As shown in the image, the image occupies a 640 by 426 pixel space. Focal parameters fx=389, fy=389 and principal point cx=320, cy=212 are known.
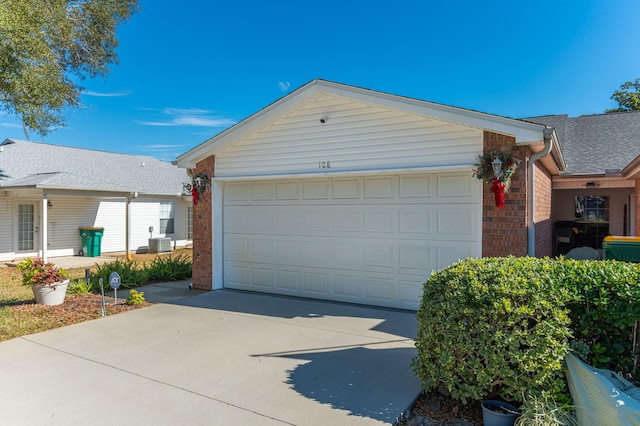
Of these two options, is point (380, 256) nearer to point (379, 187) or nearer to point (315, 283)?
point (379, 187)

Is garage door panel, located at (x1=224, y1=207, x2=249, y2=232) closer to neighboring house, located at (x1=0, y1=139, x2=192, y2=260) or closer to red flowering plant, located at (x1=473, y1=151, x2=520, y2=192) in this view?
red flowering plant, located at (x1=473, y1=151, x2=520, y2=192)

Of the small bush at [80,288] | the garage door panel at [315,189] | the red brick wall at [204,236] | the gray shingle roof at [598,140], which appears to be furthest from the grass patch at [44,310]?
the gray shingle roof at [598,140]

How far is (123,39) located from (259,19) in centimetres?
455

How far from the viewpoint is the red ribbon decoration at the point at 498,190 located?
18.5 ft

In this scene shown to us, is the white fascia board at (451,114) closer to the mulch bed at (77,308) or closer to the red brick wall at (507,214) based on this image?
the red brick wall at (507,214)

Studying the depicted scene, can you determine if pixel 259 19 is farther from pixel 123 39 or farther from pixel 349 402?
pixel 349 402

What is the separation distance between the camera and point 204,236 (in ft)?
29.1

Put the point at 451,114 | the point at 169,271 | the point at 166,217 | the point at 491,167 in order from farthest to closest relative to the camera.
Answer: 1. the point at 166,217
2. the point at 169,271
3. the point at 451,114
4. the point at 491,167

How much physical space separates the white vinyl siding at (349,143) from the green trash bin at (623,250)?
214 centimetres

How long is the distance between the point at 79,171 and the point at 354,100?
1420cm

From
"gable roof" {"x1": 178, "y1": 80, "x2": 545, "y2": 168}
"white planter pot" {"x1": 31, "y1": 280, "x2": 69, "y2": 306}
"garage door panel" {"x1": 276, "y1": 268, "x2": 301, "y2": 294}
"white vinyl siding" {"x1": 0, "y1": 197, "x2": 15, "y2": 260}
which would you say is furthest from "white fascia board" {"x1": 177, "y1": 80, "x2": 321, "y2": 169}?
"white vinyl siding" {"x1": 0, "y1": 197, "x2": 15, "y2": 260}

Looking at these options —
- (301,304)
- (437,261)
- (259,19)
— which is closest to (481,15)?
(259,19)

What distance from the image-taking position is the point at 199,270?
8.91m

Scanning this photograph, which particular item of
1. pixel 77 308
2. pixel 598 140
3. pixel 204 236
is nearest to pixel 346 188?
pixel 204 236
